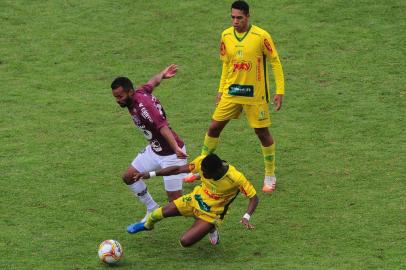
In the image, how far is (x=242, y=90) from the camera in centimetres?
1292

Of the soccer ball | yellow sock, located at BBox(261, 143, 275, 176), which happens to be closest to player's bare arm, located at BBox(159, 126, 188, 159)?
the soccer ball

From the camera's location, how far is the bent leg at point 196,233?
11367 mm

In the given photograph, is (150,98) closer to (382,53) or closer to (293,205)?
(293,205)

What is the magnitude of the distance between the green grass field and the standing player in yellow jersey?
1151 mm

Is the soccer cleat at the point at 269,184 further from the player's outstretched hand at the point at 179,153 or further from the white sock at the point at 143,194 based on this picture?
the player's outstretched hand at the point at 179,153

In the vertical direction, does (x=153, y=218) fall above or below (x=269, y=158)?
below

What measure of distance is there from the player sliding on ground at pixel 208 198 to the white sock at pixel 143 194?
0.48 meters

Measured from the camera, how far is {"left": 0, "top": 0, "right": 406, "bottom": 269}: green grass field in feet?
38.1

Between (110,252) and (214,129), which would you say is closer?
(110,252)

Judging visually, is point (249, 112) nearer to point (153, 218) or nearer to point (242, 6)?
point (242, 6)

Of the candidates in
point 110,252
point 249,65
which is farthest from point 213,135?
point 110,252

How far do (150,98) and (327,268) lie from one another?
10.7 ft

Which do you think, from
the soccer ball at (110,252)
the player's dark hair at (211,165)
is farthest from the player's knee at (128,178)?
the player's dark hair at (211,165)

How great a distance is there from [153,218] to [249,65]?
2.72m
